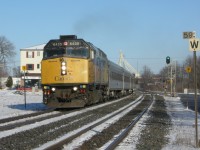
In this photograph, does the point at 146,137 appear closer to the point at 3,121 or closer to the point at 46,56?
the point at 3,121

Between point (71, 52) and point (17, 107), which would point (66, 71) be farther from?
point (17, 107)

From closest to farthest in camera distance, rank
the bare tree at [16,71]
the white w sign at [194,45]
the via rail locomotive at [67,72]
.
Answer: the white w sign at [194,45]
the via rail locomotive at [67,72]
the bare tree at [16,71]

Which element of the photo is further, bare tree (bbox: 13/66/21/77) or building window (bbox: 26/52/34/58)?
bare tree (bbox: 13/66/21/77)

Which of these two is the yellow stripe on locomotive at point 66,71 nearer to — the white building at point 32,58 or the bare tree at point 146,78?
the white building at point 32,58

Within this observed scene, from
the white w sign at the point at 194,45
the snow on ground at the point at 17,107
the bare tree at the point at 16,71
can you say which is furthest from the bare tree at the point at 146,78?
the white w sign at the point at 194,45

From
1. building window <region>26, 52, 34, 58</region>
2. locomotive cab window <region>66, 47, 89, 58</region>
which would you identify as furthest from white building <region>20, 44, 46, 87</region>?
locomotive cab window <region>66, 47, 89, 58</region>

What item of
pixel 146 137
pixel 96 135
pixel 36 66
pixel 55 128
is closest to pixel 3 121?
pixel 55 128

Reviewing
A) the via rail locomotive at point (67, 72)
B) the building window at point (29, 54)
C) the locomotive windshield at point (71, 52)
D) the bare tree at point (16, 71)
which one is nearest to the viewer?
the via rail locomotive at point (67, 72)

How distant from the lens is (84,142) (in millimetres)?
10688

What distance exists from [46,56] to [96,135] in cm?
1235

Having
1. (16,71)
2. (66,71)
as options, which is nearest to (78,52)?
(66,71)

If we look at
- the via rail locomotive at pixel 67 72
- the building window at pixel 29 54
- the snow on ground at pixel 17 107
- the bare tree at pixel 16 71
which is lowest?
the snow on ground at pixel 17 107

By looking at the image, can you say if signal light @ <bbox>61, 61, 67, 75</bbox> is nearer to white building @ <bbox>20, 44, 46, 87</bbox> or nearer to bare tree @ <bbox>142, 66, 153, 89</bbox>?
white building @ <bbox>20, 44, 46, 87</bbox>

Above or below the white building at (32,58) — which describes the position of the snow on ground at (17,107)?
below
